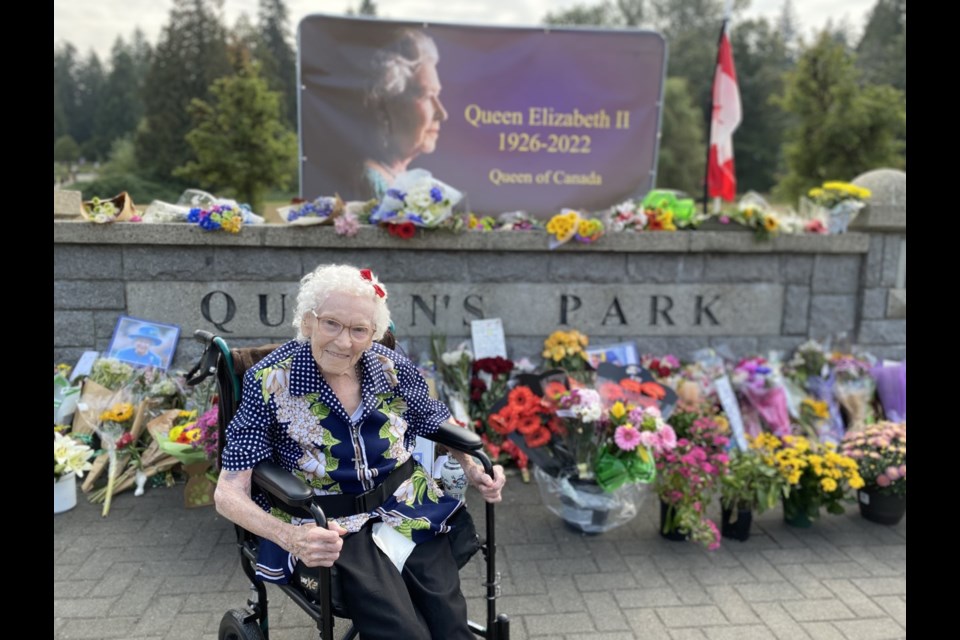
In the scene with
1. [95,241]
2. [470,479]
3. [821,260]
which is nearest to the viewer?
[470,479]

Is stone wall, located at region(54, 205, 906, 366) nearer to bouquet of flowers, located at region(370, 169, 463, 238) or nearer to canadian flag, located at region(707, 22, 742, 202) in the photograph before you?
bouquet of flowers, located at region(370, 169, 463, 238)

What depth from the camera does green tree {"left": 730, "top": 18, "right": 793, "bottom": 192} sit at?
101 feet

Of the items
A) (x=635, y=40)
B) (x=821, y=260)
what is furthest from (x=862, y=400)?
(x=635, y=40)

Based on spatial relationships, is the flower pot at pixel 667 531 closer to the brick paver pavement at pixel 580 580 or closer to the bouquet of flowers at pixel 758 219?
the brick paver pavement at pixel 580 580

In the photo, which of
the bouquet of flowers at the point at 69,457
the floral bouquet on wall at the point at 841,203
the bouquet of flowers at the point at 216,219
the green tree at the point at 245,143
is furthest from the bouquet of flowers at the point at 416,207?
the green tree at the point at 245,143

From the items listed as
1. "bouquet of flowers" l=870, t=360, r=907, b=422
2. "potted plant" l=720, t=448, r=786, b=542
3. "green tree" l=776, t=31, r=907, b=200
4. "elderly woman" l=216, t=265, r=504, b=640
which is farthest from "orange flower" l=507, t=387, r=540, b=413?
"green tree" l=776, t=31, r=907, b=200

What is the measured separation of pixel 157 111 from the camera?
874 inches

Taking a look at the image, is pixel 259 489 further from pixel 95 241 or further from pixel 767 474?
pixel 95 241

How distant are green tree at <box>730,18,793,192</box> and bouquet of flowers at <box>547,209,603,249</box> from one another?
2833 cm

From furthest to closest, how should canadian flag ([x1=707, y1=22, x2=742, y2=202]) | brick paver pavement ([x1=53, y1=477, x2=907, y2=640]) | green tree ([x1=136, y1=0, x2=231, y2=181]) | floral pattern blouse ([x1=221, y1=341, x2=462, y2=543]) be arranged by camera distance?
green tree ([x1=136, y1=0, x2=231, y2=181]) → canadian flag ([x1=707, y1=22, x2=742, y2=202]) → brick paver pavement ([x1=53, y1=477, x2=907, y2=640]) → floral pattern blouse ([x1=221, y1=341, x2=462, y2=543])

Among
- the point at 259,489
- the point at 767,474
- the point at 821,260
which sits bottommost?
the point at 767,474

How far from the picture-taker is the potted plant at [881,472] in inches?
139

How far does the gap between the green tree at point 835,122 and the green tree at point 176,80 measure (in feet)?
58.4

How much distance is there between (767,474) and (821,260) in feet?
7.48
